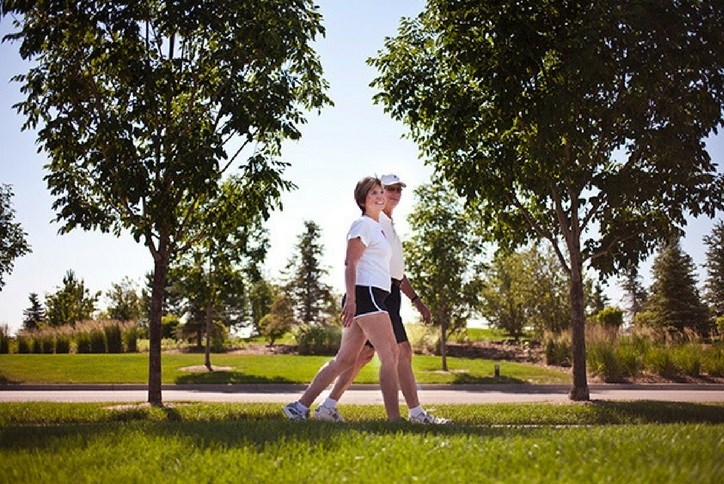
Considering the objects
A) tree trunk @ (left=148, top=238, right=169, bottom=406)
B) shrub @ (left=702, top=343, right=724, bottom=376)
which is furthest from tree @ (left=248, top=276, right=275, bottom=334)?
tree trunk @ (left=148, top=238, right=169, bottom=406)

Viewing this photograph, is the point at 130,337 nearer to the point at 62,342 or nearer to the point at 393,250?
the point at 62,342

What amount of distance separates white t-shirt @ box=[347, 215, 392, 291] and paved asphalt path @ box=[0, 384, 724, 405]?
8.24 m

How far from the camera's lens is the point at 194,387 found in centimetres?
1809

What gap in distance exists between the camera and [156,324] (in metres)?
11.9

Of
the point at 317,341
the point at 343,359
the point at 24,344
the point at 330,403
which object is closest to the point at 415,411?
the point at 330,403

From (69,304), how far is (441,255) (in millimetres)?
26866

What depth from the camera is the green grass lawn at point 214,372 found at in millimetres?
19266

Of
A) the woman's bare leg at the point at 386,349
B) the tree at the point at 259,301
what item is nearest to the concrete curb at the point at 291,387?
the woman's bare leg at the point at 386,349

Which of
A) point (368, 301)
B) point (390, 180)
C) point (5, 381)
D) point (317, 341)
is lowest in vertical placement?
point (5, 381)

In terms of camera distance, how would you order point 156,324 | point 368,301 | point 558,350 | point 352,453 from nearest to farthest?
point 352,453 < point 368,301 < point 156,324 < point 558,350

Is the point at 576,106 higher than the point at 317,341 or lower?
higher

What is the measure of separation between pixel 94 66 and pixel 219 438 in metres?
8.64

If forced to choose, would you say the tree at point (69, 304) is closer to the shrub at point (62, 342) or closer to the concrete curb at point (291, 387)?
the shrub at point (62, 342)

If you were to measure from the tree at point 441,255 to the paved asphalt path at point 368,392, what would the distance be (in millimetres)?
5084
